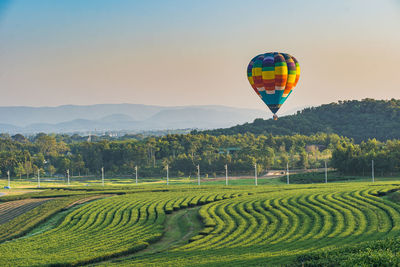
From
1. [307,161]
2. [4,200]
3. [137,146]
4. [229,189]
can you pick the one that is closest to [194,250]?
[229,189]

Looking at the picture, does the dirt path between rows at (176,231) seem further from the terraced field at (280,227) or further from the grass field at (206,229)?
the terraced field at (280,227)

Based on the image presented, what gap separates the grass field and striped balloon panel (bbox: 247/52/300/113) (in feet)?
32.9

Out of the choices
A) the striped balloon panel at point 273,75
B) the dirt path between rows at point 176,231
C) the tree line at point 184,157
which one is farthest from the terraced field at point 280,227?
the tree line at point 184,157

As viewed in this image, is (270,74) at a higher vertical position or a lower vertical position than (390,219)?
higher

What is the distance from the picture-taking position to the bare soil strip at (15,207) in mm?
42625

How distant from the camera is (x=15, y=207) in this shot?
156ft

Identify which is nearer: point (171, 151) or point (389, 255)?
point (389, 255)

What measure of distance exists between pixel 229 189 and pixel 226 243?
27.4 meters

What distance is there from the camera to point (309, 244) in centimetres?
2505

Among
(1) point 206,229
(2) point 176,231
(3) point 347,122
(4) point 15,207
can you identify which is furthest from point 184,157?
(3) point 347,122

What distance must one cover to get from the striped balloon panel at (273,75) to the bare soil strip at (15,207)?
2485cm

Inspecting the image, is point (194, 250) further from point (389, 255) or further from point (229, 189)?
point (229, 189)

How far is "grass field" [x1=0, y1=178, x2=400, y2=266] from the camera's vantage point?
23812 millimetres

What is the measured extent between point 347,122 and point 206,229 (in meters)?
109
